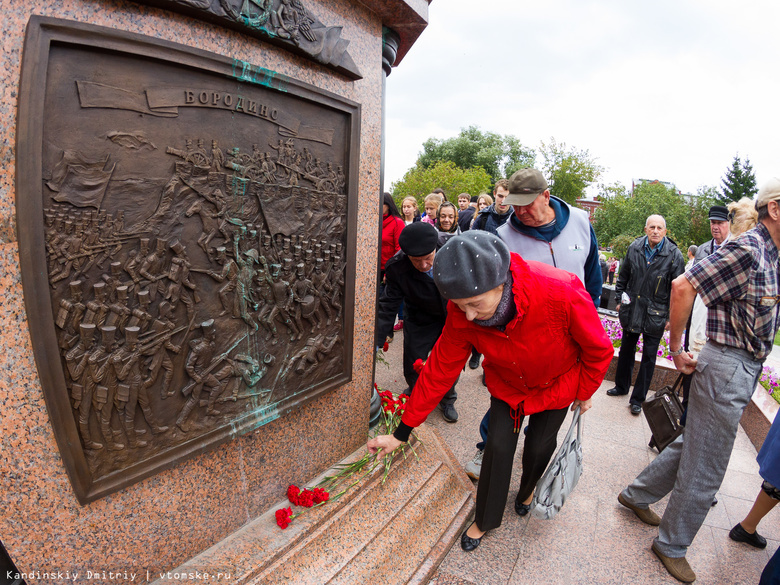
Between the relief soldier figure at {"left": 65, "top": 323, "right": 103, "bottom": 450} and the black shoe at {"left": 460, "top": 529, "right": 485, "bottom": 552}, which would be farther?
the black shoe at {"left": 460, "top": 529, "right": 485, "bottom": 552}

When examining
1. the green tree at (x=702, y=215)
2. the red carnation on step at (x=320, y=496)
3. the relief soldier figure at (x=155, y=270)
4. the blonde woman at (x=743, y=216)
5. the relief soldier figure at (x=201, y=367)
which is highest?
the green tree at (x=702, y=215)

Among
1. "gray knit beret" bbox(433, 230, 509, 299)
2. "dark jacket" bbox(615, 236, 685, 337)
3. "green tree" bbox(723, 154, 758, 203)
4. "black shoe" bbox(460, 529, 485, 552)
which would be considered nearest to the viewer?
"gray knit beret" bbox(433, 230, 509, 299)

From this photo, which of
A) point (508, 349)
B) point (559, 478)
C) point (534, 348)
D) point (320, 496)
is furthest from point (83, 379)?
point (559, 478)

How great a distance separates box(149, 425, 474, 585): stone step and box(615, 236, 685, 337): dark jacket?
8.69 feet

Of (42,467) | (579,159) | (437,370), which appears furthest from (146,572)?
(579,159)

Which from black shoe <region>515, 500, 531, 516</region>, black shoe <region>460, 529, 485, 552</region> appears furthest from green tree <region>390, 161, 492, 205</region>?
black shoe <region>460, 529, 485, 552</region>

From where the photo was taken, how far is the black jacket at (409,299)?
3502 mm

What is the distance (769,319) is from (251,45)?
2837 millimetres

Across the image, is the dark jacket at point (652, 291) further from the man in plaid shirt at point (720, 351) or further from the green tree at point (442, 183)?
the green tree at point (442, 183)

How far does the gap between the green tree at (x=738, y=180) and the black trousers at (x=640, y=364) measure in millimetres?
41416

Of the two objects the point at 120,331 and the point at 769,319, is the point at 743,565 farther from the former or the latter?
the point at 120,331

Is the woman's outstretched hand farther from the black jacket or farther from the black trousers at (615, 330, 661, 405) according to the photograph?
the black trousers at (615, 330, 661, 405)

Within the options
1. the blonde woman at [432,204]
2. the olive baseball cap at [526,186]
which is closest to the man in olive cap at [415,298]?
the olive baseball cap at [526,186]

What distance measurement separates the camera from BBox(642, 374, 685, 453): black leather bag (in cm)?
292
